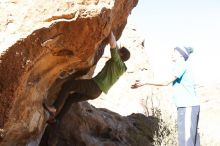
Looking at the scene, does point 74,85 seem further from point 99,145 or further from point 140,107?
point 140,107

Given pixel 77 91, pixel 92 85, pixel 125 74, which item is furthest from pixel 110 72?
pixel 125 74

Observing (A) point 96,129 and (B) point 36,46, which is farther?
(A) point 96,129

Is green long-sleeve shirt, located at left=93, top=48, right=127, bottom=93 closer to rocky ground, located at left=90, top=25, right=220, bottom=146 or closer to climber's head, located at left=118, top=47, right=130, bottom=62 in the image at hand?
climber's head, located at left=118, top=47, right=130, bottom=62

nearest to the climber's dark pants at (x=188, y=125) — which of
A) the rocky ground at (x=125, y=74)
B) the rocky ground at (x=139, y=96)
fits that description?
the rocky ground at (x=125, y=74)

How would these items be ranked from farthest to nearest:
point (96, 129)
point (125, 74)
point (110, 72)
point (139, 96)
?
point (125, 74) → point (139, 96) → point (96, 129) → point (110, 72)

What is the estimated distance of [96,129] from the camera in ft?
30.0

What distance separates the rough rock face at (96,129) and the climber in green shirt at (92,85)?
982 mm

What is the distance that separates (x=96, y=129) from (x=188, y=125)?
3.77 m

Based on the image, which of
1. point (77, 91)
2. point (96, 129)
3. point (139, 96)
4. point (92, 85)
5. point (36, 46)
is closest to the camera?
point (36, 46)

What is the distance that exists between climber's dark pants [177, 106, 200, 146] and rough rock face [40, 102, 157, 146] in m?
2.83

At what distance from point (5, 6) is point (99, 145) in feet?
14.7

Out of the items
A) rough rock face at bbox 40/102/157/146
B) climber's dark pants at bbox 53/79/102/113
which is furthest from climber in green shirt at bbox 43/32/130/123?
rough rock face at bbox 40/102/157/146

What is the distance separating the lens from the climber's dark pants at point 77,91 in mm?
6617

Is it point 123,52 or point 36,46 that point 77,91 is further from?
point 36,46
